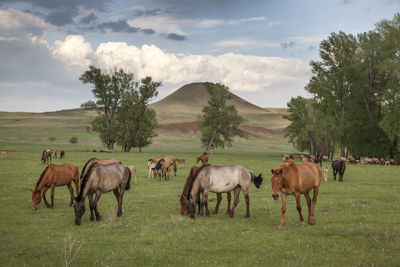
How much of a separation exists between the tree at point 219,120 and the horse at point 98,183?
64.2 m

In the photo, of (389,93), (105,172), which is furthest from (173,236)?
(389,93)

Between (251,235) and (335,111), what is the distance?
2193 inches

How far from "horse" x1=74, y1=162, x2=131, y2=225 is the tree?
64236 mm

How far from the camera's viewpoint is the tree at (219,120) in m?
79.1

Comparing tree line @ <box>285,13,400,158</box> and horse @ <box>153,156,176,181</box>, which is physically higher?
tree line @ <box>285,13,400,158</box>

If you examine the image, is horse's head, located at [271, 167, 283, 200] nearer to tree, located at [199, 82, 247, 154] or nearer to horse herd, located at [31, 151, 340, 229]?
horse herd, located at [31, 151, 340, 229]

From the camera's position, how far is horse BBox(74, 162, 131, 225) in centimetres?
1282

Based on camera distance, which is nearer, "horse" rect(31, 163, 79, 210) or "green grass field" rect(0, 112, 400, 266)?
"green grass field" rect(0, 112, 400, 266)

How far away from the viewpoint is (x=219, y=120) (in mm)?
79188

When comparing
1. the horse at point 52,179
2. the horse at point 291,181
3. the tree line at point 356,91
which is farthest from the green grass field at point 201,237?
the tree line at point 356,91

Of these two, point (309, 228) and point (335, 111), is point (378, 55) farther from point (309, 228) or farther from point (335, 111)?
point (309, 228)

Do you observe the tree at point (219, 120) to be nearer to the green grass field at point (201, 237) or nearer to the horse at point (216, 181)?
the green grass field at point (201, 237)

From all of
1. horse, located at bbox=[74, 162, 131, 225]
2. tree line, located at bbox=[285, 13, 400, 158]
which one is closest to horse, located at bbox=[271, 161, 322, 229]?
horse, located at bbox=[74, 162, 131, 225]

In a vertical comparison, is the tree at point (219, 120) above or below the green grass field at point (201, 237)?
above
